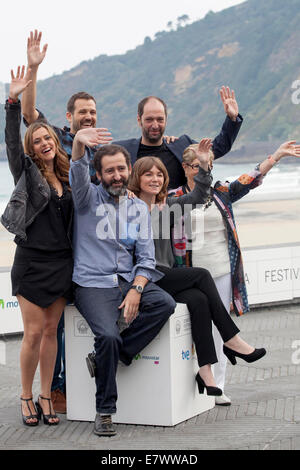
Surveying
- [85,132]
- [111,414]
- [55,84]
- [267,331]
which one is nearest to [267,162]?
[85,132]

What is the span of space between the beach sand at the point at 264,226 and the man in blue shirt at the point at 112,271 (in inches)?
532

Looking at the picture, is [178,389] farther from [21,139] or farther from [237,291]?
[21,139]

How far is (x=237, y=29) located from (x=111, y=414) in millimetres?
56607

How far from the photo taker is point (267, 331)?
26.5 ft

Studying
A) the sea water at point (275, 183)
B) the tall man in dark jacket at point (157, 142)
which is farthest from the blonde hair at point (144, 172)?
the sea water at point (275, 183)

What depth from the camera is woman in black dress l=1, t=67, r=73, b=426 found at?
454cm

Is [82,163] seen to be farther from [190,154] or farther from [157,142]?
[157,142]

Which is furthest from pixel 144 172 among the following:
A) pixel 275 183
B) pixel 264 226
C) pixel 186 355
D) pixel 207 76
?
pixel 207 76

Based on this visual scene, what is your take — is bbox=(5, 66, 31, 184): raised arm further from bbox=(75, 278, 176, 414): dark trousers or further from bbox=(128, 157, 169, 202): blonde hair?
bbox=(75, 278, 176, 414): dark trousers

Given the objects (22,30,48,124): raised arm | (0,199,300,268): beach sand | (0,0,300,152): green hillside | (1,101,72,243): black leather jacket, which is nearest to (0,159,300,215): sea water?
(0,199,300,268): beach sand

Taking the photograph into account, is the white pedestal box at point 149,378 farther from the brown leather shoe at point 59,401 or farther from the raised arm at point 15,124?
the raised arm at point 15,124

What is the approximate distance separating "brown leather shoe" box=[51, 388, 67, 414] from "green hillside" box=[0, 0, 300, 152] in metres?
31.0

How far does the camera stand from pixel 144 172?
484cm

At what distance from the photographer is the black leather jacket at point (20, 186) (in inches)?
176
